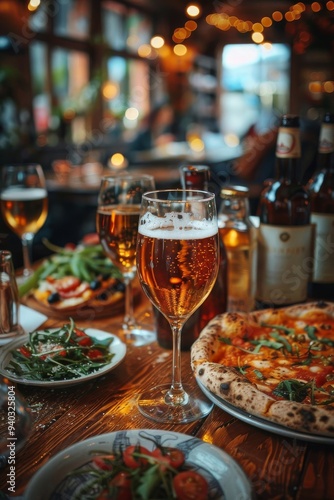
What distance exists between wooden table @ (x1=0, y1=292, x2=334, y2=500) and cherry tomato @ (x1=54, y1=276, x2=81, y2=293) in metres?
0.47

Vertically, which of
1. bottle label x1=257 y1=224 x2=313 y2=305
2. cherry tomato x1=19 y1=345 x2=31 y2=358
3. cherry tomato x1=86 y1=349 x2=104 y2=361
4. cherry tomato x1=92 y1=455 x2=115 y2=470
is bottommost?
cherry tomato x1=92 y1=455 x2=115 y2=470

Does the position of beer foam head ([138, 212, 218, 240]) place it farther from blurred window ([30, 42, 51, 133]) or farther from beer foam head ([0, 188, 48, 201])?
blurred window ([30, 42, 51, 133])

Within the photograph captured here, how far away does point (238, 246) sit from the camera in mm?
1501

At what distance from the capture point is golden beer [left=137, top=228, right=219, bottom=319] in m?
1.00

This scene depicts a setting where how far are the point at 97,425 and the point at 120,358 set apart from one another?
0.68 ft

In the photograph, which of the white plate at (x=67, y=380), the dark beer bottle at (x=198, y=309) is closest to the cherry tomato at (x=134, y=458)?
the white plate at (x=67, y=380)

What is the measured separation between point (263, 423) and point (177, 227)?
39cm

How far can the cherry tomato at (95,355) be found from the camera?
3.85 ft

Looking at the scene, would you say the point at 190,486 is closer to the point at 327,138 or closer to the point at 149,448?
the point at 149,448

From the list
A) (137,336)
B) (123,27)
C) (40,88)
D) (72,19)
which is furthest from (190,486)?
(123,27)

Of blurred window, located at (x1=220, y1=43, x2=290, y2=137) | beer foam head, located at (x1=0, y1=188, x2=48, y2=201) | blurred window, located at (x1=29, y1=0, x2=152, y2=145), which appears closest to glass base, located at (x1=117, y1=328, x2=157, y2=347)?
beer foam head, located at (x1=0, y1=188, x2=48, y2=201)

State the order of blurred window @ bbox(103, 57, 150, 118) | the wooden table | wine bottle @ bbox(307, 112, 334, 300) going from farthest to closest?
blurred window @ bbox(103, 57, 150, 118), wine bottle @ bbox(307, 112, 334, 300), the wooden table

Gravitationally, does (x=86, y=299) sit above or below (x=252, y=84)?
below

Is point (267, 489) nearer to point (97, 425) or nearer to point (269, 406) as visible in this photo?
point (269, 406)
